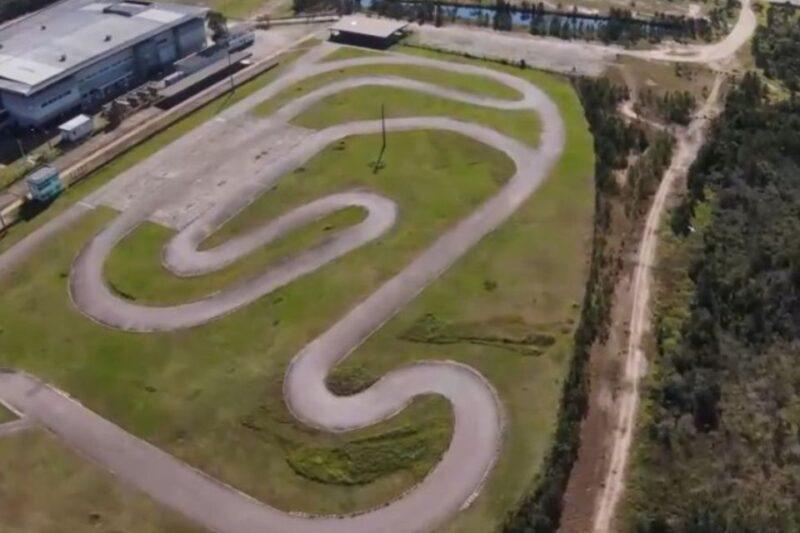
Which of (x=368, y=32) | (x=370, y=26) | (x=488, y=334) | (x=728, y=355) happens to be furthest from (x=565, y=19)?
(x=728, y=355)

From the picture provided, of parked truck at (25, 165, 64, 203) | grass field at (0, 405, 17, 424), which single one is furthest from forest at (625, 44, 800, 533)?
parked truck at (25, 165, 64, 203)

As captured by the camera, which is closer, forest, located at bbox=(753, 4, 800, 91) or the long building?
the long building

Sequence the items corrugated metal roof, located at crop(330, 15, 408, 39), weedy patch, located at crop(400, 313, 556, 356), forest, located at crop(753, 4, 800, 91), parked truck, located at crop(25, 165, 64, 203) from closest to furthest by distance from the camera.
Result: 1. weedy patch, located at crop(400, 313, 556, 356)
2. parked truck, located at crop(25, 165, 64, 203)
3. forest, located at crop(753, 4, 800, 91)
4. corrugated metal roof, located at crop(330, 15, 408, 39)

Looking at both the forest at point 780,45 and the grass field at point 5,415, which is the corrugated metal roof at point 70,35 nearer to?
the grass field at point 5,415

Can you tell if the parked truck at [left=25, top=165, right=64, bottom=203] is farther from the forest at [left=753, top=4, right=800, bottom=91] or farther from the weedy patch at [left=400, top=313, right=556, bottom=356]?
the forest at [left=753, top=4, right=800, bottom=91]

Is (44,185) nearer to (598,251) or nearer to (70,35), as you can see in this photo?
(70,35)

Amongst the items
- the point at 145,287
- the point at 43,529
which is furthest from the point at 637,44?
the point at 43,529
